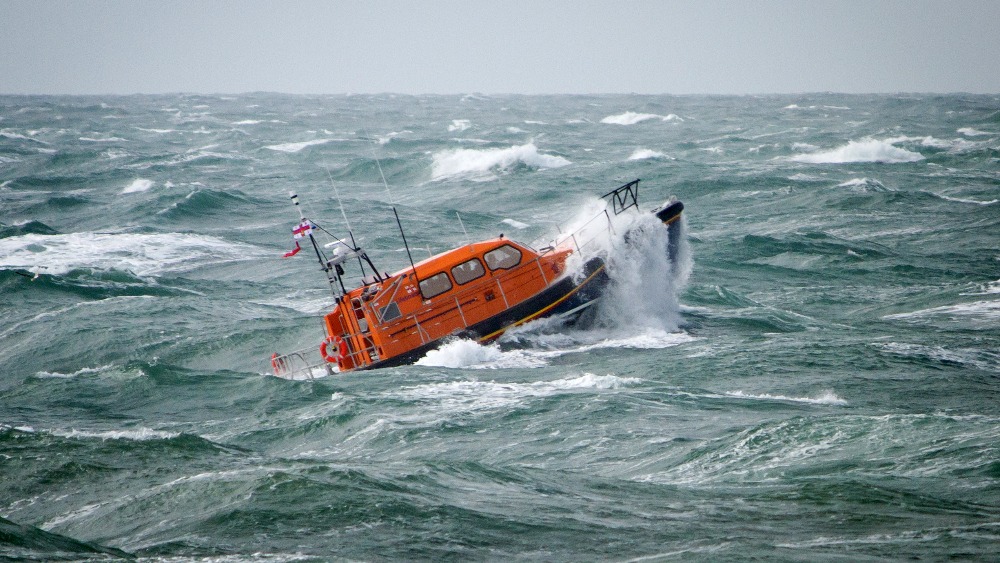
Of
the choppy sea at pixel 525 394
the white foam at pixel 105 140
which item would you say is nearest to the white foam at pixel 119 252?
the choppy sea at pixel 525 394

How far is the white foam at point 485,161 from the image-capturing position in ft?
176

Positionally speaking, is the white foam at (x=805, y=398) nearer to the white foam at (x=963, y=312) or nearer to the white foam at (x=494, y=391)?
the white foam at (x=494, y=391)

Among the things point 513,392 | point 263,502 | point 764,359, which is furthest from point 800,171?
point 263,502

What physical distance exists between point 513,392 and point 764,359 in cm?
506

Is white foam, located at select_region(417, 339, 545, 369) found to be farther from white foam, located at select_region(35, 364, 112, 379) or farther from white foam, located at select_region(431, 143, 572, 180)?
white foam, located at select_region(431, 143, 572, 180)

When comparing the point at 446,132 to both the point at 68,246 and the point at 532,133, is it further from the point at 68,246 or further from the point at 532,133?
the point at 68,246

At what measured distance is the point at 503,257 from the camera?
810 inches

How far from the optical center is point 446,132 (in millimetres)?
78562

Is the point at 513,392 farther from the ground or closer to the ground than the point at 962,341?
farther from the ground

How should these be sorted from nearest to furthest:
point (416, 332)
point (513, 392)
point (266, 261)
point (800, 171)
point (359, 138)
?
point (513, 392)
point (416, 332)
point (266, 261)
point (800, 171)
point (359, 138)

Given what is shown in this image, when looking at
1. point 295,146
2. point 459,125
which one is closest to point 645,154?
point 295,146

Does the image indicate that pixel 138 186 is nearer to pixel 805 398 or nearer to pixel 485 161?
pixel 485 161

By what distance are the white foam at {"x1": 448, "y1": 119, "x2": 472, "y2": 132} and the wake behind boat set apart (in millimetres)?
60942

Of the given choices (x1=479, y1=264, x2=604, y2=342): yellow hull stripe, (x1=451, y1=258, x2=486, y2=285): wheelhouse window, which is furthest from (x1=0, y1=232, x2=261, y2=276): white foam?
(x1=479, y1=264, x2=604, y2=342): yellow hull stripe
